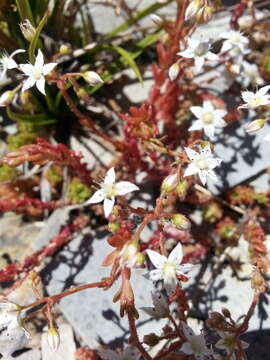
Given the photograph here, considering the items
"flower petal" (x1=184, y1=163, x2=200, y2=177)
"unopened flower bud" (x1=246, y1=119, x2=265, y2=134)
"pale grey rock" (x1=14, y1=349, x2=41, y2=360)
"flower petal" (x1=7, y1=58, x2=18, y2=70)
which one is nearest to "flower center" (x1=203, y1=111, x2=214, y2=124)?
"unopened flower bud" (x1=246, y1=119, x2=265, y2=134)

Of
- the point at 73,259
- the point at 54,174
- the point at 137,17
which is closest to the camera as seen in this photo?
the point at 73,259

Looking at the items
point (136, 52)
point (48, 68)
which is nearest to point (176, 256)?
point (48, 68)

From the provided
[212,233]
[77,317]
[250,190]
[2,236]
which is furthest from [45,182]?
[250,190]

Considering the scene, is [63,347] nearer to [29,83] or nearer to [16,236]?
[16,236]

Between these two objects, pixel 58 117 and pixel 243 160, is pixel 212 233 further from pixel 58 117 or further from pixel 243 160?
pixel 58 117

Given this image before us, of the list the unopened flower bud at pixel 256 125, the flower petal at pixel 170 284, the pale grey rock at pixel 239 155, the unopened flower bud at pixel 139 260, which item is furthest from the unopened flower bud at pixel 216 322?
the pale grey rock at pixel 239 155

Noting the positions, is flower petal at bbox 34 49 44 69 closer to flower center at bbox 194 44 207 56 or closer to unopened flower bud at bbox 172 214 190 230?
flower center at bbox 194 44 207 56
